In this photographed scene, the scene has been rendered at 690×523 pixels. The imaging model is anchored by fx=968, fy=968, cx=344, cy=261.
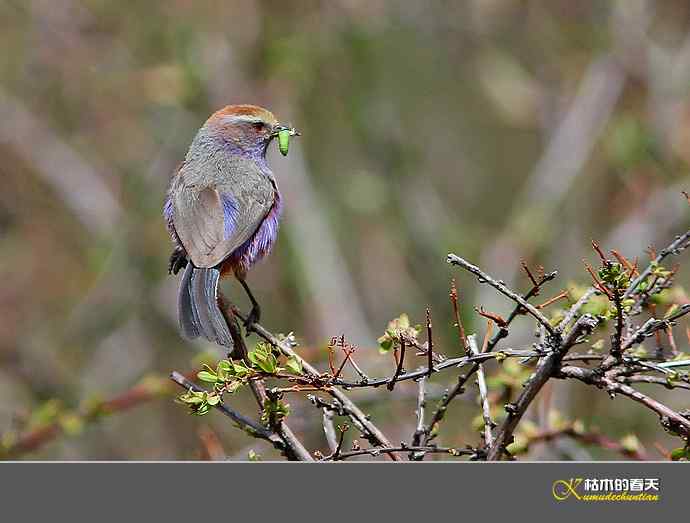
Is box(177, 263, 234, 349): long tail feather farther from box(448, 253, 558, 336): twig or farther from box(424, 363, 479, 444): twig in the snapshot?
box(448, 253, 558, 336): twig

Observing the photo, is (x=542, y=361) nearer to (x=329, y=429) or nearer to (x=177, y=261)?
(x=329, y=429)

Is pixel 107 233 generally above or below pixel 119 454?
above

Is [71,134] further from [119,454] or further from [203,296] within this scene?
[203,296]

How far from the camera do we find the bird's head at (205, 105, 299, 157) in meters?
3.85

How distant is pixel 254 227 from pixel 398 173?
505 centimetres

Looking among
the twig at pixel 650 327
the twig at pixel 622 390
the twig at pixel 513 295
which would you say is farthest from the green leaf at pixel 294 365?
the twig at pixel 650 327

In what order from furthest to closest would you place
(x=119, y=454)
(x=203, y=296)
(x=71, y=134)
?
1. (x=71, y=134)
2. (x=119, y=454)
3. (x=203, y=296)

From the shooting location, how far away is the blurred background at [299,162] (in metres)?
7.95

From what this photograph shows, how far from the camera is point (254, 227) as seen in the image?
3.55 meters

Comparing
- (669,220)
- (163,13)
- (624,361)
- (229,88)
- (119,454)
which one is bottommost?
(624,361)

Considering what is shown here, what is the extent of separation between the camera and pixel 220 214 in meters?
3.54

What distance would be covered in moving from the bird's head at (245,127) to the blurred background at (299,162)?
3966mm

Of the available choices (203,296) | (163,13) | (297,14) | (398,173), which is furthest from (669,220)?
(203,296)

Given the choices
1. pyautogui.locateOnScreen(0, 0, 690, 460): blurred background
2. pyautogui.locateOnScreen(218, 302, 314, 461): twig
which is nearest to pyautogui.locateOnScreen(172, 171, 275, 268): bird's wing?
pyautogui.locateOnScreen(218, 302, 314, 461): twig
